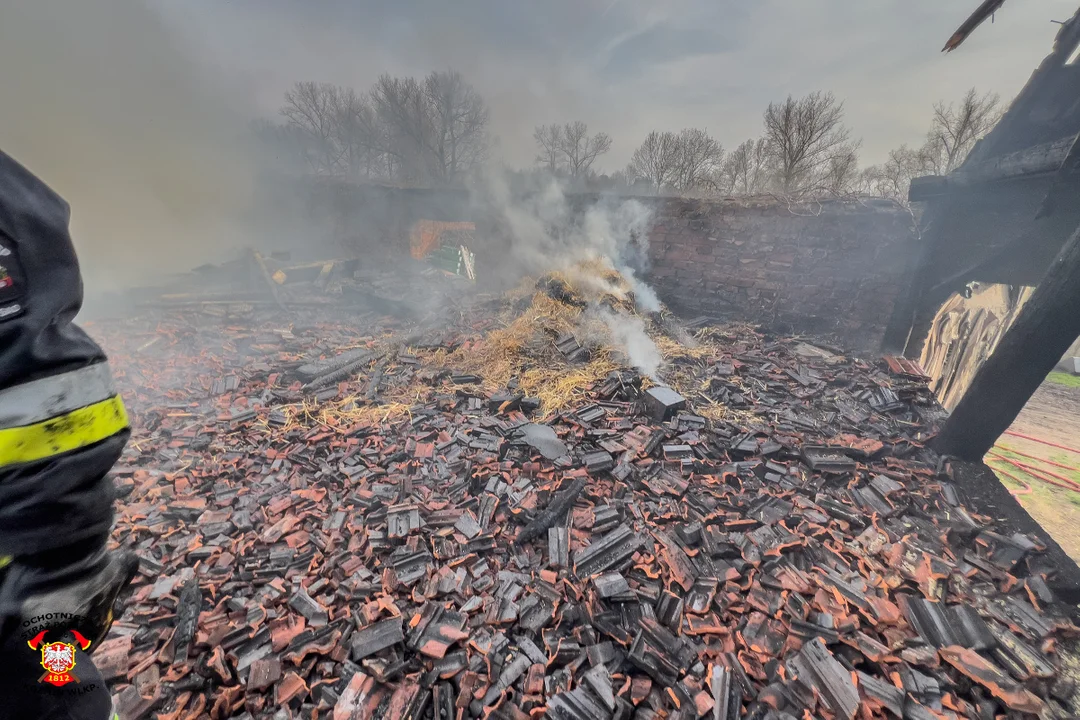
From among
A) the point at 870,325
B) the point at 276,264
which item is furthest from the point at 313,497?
the point at 276,264

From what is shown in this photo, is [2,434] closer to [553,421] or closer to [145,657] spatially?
[145,657]

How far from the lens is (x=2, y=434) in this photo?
976mm

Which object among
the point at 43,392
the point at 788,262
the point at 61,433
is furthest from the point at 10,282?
the point at 788,262

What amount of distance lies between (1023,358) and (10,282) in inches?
270

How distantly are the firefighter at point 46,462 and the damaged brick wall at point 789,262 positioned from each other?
35.0 feet

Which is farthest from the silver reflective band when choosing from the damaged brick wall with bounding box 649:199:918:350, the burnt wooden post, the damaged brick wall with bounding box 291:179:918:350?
the damaged brick wall with bounding box 291:179:918:350

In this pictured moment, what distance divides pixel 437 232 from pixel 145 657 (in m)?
16.5

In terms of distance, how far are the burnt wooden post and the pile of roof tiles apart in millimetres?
557

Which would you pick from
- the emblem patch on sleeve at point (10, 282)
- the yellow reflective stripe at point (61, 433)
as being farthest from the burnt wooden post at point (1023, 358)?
the emblem patch on sleeve at point (10, 282)

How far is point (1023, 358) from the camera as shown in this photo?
11.8 ft

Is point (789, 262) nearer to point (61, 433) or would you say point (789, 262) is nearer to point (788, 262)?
point (788, 262)

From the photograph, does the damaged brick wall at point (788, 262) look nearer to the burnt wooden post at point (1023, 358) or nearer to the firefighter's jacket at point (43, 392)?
the burnt wooden post at point (1023, 358)

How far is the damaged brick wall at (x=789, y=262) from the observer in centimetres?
791

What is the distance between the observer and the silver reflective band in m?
1.00
